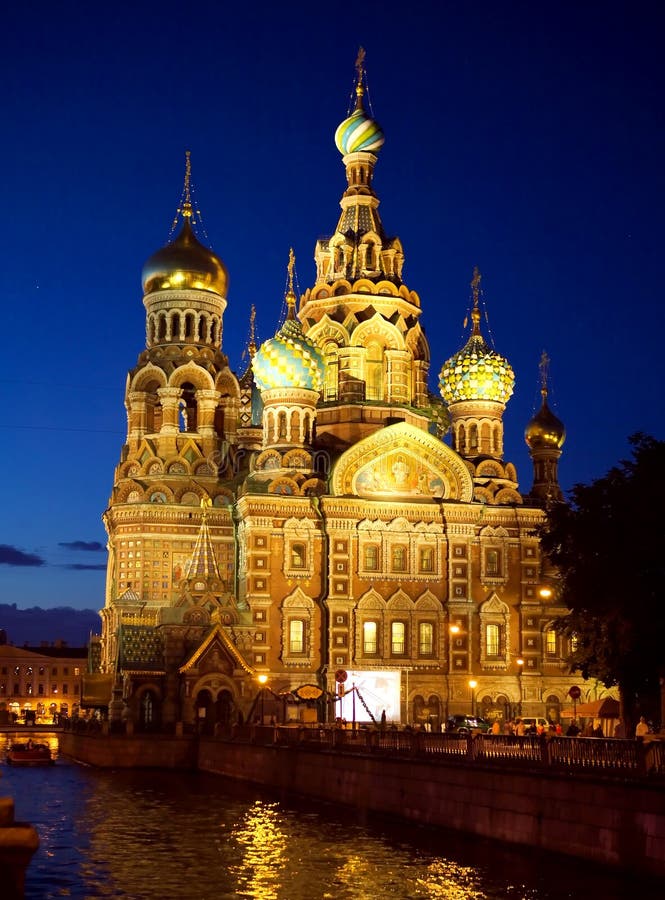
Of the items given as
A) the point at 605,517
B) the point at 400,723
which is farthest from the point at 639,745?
the point at 400,723

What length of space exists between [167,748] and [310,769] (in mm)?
12685

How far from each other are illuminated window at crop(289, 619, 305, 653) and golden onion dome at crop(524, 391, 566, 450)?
1717 cm

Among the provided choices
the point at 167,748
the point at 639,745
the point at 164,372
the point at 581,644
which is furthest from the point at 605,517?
the point at 164,372

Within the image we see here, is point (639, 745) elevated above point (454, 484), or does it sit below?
below

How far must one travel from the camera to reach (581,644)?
36.3m

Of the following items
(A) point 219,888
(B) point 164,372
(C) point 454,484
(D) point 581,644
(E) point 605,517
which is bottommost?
(A) point 219,888

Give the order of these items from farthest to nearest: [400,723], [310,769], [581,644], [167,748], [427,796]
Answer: [400,723] < [167,748] < [310,769] < [581,644] < [427,796]

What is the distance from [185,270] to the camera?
225ft

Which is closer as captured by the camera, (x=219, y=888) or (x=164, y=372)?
(x=219, y=888)

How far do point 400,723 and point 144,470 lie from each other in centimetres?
1637

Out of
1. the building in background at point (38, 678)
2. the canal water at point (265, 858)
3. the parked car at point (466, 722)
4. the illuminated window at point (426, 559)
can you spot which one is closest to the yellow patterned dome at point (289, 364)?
the illuminated window at point (426, 559)

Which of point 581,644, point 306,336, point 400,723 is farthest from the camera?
point 306,336

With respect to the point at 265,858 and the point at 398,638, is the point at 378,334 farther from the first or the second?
the point at 265,858

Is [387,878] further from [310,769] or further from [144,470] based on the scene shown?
[144,470]
